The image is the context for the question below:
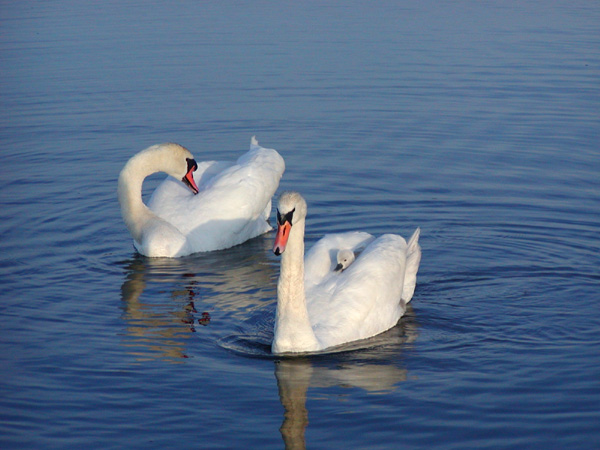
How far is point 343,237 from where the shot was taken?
10164 millimetres

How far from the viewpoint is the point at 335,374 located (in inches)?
325

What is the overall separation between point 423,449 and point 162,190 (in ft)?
23.5

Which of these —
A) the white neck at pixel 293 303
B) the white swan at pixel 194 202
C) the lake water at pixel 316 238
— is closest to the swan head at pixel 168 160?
the white swan at pixel 194 202

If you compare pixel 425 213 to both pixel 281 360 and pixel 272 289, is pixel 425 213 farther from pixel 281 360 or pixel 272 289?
pixel 281 360

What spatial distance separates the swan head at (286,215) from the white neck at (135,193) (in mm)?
4261

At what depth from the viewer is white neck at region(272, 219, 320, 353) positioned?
331 inches

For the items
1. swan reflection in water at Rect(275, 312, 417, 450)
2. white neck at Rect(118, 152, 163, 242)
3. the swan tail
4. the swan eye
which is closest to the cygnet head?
the swan tail

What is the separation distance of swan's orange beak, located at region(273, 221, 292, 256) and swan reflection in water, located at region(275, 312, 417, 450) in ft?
3.51

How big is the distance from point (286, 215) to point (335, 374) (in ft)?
4.63

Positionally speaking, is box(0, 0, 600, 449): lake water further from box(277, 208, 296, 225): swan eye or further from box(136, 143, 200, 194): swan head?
box(277, 208, 296, 225): swan eye

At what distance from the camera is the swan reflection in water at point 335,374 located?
7.66 meters

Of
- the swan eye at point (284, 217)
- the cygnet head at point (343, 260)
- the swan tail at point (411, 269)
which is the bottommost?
the swan tail at point (411, 269)

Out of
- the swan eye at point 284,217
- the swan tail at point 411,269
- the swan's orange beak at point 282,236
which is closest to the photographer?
the swan's orange beak at point 282,236

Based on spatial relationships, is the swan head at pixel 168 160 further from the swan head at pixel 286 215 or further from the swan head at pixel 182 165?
the swan head at pixel 286 215
